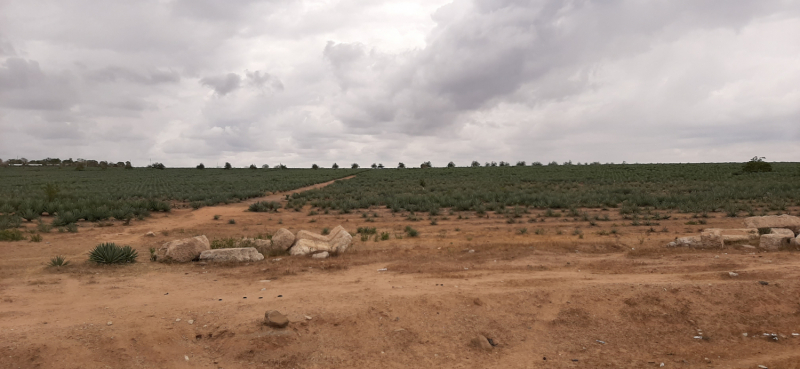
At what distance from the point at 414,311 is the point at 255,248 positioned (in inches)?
216

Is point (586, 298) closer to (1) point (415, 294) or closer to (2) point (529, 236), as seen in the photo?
(1) point (415, 294)

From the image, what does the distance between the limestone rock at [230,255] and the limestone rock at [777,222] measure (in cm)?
1340

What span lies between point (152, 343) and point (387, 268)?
15.1 feet

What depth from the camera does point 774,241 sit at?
9.45m

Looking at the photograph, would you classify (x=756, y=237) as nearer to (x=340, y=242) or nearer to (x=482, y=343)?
(x=482, y=343)

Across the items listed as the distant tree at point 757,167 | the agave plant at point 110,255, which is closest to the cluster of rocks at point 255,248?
the agave plant at point 110,255

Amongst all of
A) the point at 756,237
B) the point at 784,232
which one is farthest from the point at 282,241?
the point at 784,232

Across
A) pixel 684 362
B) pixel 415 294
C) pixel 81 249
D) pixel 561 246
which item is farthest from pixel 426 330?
pixel 81 249

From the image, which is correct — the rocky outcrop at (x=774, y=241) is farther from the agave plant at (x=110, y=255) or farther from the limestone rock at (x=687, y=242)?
the agave plant at (x=110, y=255)

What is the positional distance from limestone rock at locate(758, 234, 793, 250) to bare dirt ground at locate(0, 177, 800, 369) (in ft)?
1.84

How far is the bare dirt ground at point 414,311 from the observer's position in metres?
5.00

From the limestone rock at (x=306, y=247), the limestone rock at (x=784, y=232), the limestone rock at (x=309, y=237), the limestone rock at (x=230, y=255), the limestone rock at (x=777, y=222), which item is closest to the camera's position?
the limestone rock at (x=230, y=255)

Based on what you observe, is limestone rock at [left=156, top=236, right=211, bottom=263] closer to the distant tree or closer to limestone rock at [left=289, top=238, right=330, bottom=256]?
limestone rock at [left=289, top=238, right=330, bottom=256]

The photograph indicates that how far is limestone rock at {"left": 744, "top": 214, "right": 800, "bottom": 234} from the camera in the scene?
35.5ft
